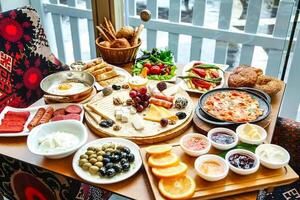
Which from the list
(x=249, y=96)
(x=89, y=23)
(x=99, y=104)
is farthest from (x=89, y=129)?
(x=89, y=23)

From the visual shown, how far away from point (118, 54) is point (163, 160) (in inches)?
36.1

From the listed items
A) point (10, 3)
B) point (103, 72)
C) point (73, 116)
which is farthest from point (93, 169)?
point (10, 3)

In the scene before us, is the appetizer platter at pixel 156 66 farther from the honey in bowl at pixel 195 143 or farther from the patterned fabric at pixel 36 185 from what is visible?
the patterned fabric at pixel 36 185

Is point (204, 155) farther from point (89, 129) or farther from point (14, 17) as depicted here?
point (14, 17)

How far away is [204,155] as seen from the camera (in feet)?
3.70

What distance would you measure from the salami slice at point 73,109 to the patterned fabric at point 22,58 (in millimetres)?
556

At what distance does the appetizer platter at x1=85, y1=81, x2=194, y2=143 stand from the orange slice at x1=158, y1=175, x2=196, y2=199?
0.84 feet

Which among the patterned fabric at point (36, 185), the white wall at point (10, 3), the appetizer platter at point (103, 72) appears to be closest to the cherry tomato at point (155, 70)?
the appetizer platter at point (103, 72)

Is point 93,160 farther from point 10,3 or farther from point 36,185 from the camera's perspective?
point 10,3

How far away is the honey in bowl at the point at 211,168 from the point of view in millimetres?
1062

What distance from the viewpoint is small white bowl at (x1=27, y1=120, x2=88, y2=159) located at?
116 cm

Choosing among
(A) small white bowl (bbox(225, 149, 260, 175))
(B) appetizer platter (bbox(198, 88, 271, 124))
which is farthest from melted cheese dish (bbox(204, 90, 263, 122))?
(A) small white bowl (bbox(225, 149, 260, 175))

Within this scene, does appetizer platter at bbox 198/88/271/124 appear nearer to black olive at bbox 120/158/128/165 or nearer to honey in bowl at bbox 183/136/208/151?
honey in bowl at bbox 183/136/208/151

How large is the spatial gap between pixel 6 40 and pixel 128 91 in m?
0.80
